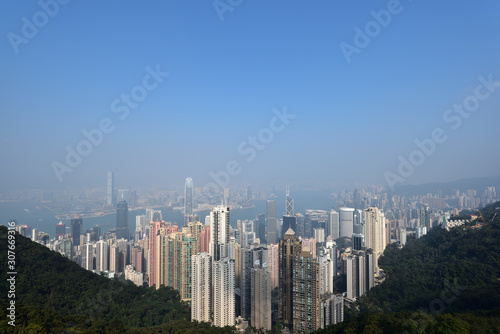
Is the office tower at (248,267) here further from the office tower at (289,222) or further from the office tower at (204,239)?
the office tower at (289,222)

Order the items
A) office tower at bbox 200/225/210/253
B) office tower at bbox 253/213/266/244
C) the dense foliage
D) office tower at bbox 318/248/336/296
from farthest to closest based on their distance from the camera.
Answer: office tower at bbox 253/213/266/244
office tower at bbox 200/225/210/253
office tower at bbox 318/248/336/296
the dense foliage

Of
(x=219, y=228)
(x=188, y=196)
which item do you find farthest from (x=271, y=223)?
(x=219, y=228)

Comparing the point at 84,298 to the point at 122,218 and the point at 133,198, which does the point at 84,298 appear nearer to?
the point at 122,218

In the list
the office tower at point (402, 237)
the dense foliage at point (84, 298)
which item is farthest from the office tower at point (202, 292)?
the office tower at point (402, 237)

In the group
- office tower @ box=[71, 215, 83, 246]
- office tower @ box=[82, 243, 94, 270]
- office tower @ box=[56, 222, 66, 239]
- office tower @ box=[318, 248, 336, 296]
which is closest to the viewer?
office tower @ box=[318, 248, 336, 296]

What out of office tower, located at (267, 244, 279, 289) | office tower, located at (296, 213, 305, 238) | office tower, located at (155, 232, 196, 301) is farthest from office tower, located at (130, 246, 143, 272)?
office tower, located at (296, 213, 305, 238)

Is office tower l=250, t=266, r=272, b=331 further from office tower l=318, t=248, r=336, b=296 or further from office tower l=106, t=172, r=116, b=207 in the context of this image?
office tower l=106, t=172, r=116, b=207
